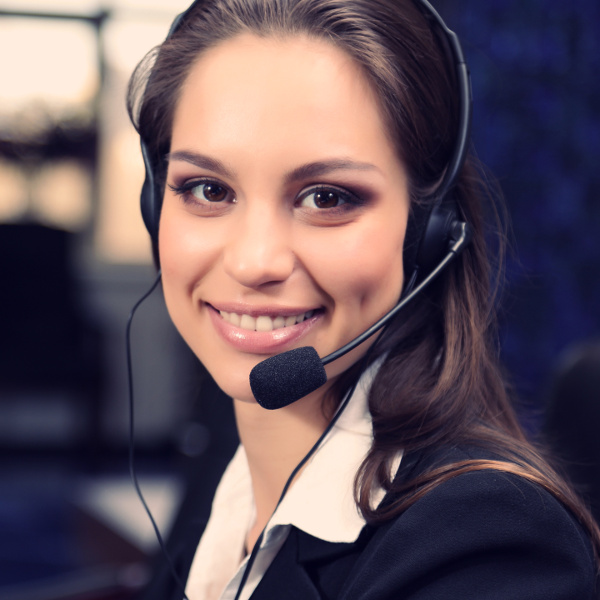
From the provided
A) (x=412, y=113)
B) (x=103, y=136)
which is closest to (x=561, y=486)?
(x=412, y=113)

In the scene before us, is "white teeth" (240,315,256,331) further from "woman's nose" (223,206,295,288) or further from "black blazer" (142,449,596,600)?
"black blazer" (142,449,596,600)

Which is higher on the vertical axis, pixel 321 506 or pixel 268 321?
pixel 268 321

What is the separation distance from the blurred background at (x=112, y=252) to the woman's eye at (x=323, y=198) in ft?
3.67

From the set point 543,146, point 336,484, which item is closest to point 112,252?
point 543,146

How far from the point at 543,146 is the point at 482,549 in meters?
1.66

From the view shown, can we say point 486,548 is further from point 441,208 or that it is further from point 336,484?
point 441,208

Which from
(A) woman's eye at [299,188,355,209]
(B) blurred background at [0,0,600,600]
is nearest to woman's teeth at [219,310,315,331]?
(A) woman's eye at [299,188,355,209]

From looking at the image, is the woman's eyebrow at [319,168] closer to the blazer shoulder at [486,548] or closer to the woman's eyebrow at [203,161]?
the woman's eyebrow at [203,161]

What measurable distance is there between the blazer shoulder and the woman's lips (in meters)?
0.23

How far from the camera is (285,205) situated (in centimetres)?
81

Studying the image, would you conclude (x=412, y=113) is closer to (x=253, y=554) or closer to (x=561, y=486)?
(x=561, y=486)

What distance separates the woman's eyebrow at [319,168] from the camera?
78 cm

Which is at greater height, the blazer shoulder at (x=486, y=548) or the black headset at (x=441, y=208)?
the black headset at (x=441, y=208)

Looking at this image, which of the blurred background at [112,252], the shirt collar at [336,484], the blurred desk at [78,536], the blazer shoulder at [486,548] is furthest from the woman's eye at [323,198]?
the blurred background at [112,252]
